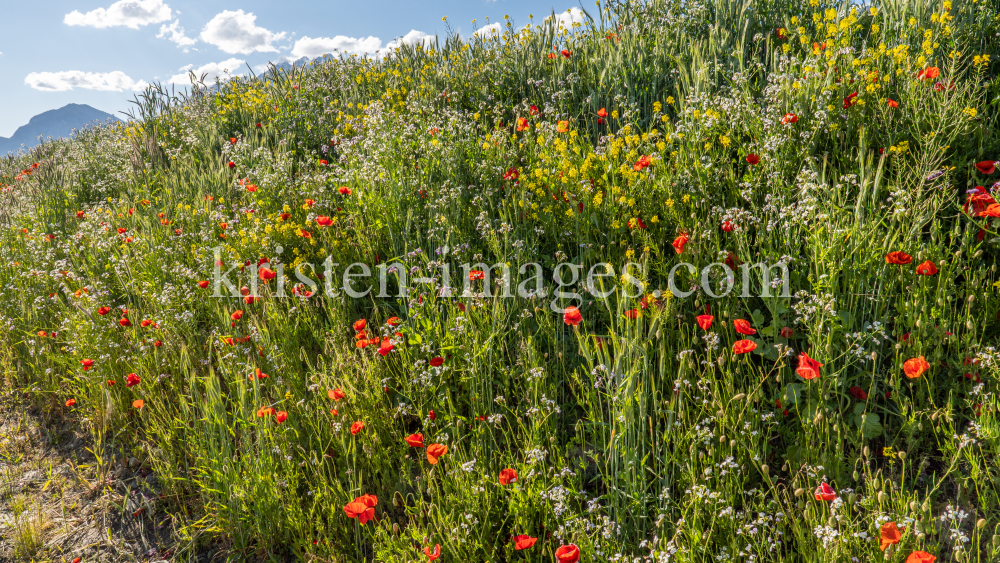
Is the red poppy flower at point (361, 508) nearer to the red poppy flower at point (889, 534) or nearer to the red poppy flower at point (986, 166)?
the red poppy flower at point (889, 534)

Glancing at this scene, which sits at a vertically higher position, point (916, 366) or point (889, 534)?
point (916, 366)

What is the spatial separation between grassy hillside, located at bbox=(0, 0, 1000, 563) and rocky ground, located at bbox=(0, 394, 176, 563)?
4.4 inches

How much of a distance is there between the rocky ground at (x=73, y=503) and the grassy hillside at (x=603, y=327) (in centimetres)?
11

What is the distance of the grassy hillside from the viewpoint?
1.79 meters

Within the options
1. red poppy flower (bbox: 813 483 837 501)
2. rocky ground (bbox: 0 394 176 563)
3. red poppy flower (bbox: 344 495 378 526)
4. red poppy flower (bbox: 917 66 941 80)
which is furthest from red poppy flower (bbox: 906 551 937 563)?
rocky ground (bbox: 0 394 176 563)

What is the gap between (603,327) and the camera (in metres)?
2.59

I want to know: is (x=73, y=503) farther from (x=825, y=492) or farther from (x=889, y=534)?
(x=889, y=534)

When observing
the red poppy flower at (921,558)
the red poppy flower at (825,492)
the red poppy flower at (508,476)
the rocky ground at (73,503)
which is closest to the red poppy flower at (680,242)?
Answer: the red poppy flower at (825,492)

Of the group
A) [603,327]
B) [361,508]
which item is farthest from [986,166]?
[361,508]

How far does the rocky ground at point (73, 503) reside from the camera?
2.36 metres

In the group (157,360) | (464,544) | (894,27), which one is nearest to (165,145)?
(157,360)

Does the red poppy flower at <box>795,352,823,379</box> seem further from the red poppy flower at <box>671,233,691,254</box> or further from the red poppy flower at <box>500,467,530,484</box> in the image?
the red poppy flower at <box>500,467,530,484</box>

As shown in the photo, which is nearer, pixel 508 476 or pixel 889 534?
pixel 889 534

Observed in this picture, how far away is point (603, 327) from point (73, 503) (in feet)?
9.55
